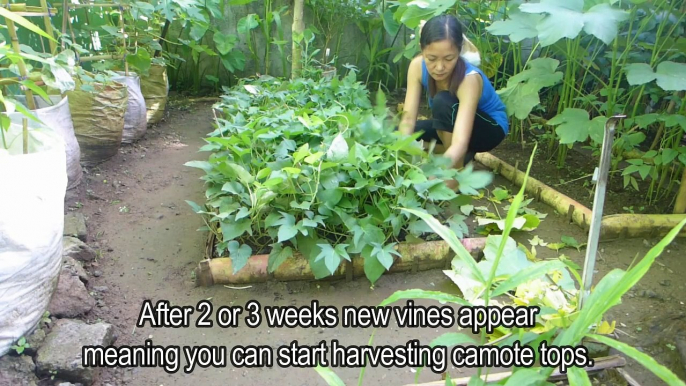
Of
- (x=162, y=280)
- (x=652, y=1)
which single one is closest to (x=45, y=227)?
(x=162, y=280)

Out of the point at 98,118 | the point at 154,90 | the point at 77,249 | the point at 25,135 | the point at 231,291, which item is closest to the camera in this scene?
the point at 25,135

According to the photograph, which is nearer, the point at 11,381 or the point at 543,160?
the point at 11,381

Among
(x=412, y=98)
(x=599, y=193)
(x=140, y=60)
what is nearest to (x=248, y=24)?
(x=140, y=60)

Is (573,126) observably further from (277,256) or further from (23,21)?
(23,21)

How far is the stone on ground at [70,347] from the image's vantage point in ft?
4.80

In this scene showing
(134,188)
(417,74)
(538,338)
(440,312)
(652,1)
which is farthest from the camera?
(134,188)

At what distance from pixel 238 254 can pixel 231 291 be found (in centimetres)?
16

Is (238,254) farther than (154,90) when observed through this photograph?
No

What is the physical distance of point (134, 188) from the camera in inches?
115

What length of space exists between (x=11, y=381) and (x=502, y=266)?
1.40m

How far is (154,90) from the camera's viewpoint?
4.00 metres

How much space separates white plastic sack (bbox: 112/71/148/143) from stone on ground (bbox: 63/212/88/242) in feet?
4.26

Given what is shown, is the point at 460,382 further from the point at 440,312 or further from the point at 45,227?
the point at 45,227

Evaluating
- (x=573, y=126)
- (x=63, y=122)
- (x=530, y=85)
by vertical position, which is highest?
(x=530, y=85)
